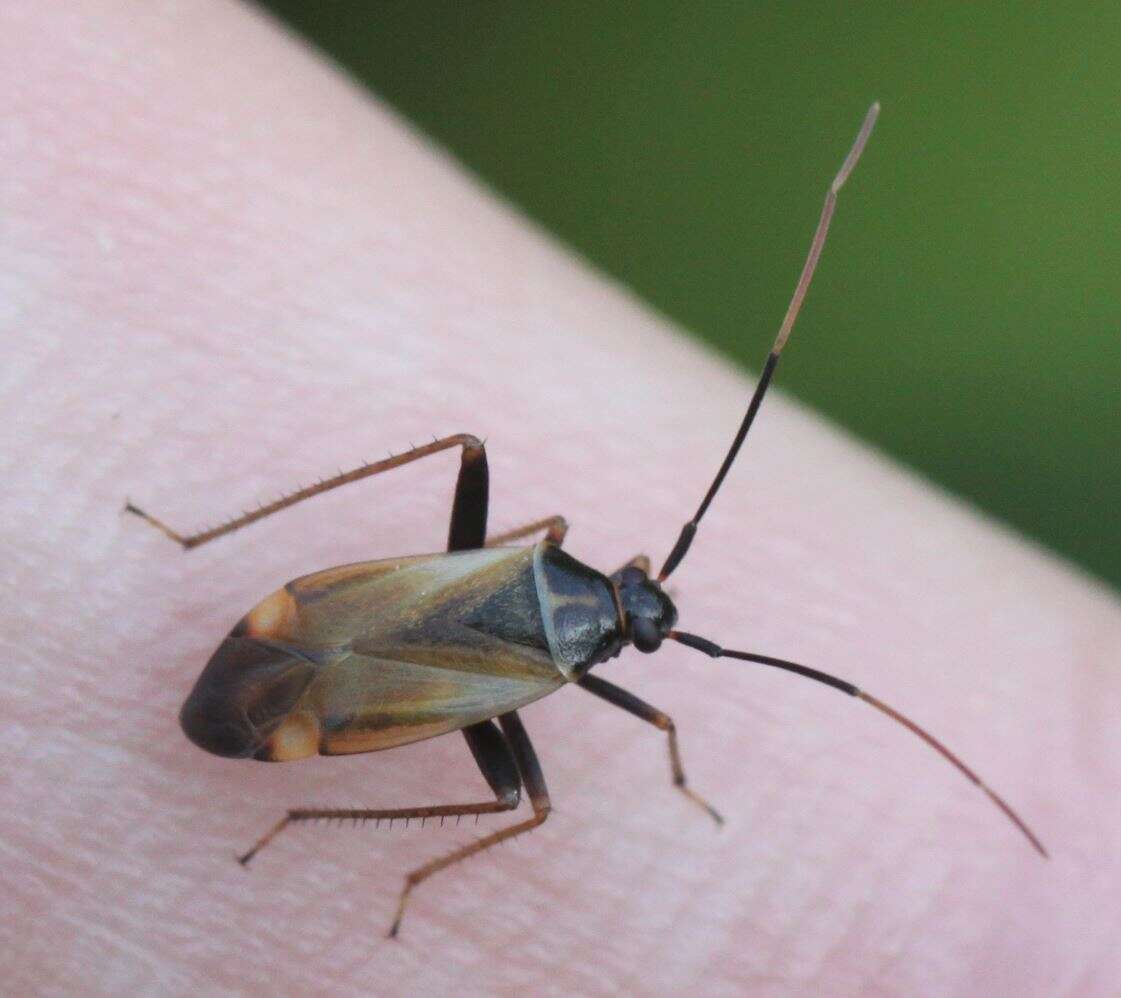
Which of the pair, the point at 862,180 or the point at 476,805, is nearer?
the point at 476,805

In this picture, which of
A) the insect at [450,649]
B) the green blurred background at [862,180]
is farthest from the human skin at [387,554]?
the green blurred background at [862,180]

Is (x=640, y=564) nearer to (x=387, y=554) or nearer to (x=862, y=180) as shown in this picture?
(x=387, y=554)

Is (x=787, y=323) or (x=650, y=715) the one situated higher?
(x=787, y=323)

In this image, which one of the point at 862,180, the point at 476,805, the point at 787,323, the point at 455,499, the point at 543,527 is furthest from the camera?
the point at 862,180

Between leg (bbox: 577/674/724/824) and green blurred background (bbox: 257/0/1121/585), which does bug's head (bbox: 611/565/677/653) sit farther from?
green blurred background (bbox: 257/0/1121/585)

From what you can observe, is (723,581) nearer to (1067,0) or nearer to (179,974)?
(179,974)

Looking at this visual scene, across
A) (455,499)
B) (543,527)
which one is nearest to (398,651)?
(455,499)

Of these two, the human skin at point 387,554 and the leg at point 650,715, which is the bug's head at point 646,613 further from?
the human skin at point 387,554
